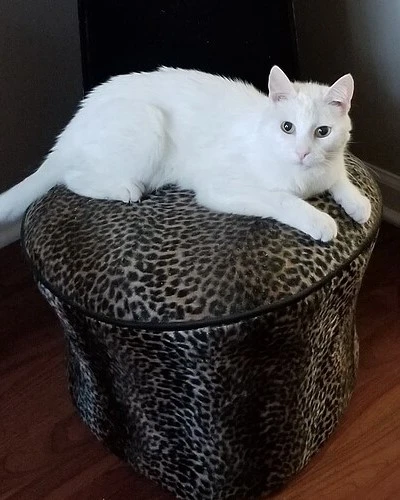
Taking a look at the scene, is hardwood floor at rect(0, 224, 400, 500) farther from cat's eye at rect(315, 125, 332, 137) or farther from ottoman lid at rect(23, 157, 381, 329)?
cat's eye at rect(315, 125, 332, 137)

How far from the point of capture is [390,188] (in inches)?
73.1

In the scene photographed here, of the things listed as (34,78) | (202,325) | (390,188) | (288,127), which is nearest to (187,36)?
(34,78)

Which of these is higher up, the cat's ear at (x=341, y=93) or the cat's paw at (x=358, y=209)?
the cat's ear at (x=341, y=93)

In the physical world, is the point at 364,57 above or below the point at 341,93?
below

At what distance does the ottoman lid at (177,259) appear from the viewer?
1.04m

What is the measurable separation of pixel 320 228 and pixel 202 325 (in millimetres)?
247

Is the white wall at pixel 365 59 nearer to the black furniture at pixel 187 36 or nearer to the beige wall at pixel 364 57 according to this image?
the beige wall at pixel 364 57

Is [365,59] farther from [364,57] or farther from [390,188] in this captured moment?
[390,188]

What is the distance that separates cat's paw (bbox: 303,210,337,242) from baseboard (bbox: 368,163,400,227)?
78 centimetres

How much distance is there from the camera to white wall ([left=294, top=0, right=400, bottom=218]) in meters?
1.67

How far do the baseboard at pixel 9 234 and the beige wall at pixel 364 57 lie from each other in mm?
880

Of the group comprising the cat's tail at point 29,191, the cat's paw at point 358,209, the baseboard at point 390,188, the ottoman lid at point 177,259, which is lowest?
the baseboard at point 390,188

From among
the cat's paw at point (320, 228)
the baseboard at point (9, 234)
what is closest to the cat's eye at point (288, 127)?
the cat's paw at point (320, 228)

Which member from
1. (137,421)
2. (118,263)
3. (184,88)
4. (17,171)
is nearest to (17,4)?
(17,171)
